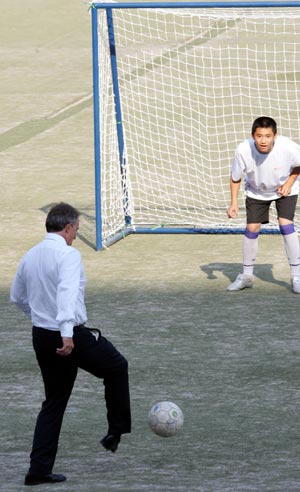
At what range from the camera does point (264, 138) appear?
10820 mm

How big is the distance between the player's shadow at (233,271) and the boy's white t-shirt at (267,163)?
3.51 ft

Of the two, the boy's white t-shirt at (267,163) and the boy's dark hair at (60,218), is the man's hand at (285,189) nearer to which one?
the boy's white t-shirt at (267,163)

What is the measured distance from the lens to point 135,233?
13.8 meters

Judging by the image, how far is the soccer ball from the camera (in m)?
7.44

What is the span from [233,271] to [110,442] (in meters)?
4.79

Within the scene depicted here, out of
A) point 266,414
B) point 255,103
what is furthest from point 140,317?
point 255,103

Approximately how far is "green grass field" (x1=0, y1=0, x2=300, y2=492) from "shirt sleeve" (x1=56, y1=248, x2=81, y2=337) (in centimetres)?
94

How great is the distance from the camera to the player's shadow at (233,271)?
465 inches

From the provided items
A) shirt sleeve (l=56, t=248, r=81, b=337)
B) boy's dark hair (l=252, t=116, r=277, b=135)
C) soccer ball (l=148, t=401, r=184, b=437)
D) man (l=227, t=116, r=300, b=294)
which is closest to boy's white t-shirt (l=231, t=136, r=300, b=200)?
man (l=227, t=116, r=300, b=294)

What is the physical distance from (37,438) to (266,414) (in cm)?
185

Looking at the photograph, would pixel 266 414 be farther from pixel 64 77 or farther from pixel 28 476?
pixel 64 77

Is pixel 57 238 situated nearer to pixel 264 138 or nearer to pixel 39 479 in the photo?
pixel 39 479

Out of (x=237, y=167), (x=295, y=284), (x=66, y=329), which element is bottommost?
(x=295, y=284)

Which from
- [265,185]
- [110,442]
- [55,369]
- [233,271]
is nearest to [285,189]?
[265,185]
